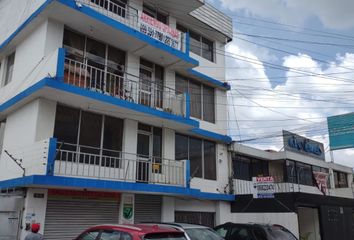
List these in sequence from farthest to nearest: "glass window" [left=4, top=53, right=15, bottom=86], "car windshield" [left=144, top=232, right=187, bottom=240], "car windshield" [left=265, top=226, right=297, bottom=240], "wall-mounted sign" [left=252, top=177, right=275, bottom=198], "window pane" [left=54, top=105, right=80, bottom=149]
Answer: "glass window" [left=4, top=53, right=15, bottom=86], "wall-mounted sign" [left=252, top=177, right=275, bottom=198], "window pane" [left=54, top=105, right=80, bottom=149], "car windshield" [left=265, top=226, right=297, bottom=240], "car windshield" [left=144, top=232, right=187, bottom=240]

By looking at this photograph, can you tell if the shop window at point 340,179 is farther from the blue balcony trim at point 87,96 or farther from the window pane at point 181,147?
the blue balcony trim at point 87,96

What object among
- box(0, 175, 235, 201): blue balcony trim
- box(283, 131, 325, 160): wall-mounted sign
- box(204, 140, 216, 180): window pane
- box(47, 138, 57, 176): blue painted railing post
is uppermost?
box(283, 131, 325, 160): wall-mounted sign

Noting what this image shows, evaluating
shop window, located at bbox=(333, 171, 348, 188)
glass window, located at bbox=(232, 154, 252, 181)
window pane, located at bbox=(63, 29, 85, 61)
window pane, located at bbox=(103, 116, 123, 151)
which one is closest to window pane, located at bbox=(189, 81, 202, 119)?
glass window, located at bbox=(232, 154, 252, 181)

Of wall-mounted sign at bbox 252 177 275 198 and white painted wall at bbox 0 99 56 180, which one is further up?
white painted wall at bbox 0 99 56 180

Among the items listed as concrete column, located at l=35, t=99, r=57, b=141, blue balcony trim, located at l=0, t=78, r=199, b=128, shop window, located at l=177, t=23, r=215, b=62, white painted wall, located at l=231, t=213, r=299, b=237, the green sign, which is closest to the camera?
blue balcony trim, located at l=0, t=78, r=199, b=128

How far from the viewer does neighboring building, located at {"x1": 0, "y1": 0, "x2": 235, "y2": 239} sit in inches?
472

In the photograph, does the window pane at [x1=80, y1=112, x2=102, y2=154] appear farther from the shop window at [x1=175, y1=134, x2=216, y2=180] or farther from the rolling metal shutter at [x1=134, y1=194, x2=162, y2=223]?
the shop window at [x1=175, y1=134, x2=216, y2=180]

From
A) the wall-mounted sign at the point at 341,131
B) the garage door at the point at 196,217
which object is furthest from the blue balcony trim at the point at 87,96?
the wall-mounted sign at the point at 341,131

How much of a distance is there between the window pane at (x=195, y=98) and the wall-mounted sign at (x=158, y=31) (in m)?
2.46

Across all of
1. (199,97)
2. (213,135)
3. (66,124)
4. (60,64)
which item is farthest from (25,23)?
(213,135)

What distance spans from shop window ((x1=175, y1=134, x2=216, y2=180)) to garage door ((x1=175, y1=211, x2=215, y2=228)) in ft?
5.49

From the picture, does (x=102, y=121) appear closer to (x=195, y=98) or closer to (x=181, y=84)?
(x=181, y=84)

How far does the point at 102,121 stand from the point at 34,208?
13.2ft

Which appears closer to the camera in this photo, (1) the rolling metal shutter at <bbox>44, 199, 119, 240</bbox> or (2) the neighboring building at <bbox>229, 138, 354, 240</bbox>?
(1) the rolling metal shutter at <bbox>44, 199, 119, 240</bbox>
